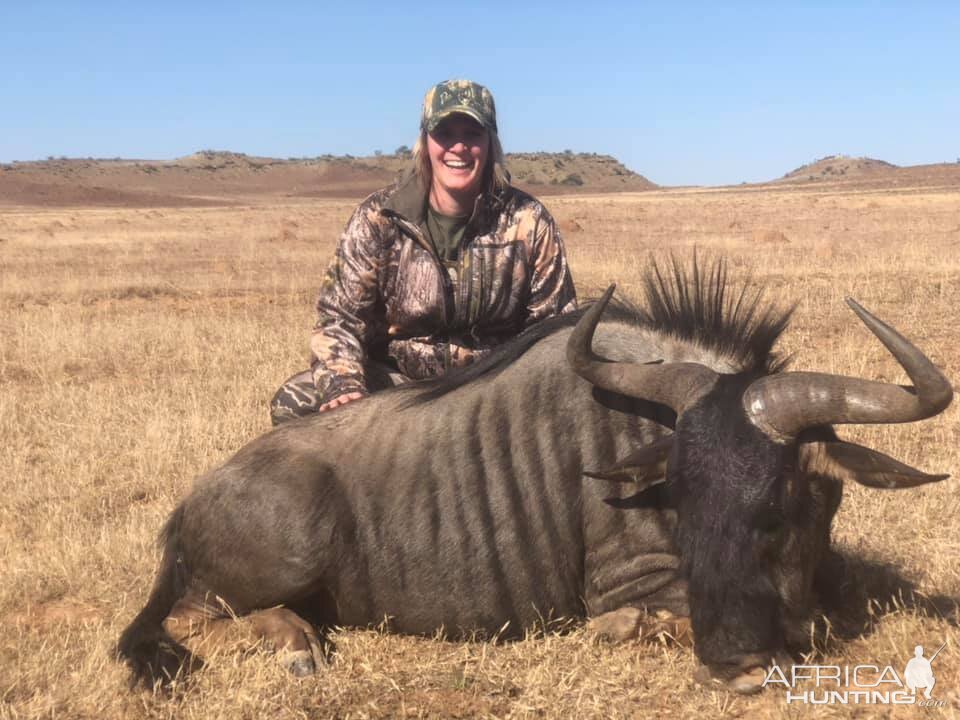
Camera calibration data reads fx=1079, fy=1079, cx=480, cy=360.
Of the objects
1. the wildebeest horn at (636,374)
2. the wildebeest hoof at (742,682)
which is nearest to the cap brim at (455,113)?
the wildebeest horn at (636,374)

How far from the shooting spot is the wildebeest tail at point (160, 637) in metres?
3.38

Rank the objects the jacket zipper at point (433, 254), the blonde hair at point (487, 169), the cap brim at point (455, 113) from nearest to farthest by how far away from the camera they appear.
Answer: the cap brim at point (455, 113) < the jacket zipper at point (433, 254) < the blonde hair at point (487, 169)

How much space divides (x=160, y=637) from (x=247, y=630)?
0.28 m

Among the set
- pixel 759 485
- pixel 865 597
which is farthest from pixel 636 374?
Answer: pixel 865 597

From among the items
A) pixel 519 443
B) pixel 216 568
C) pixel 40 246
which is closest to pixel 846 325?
pixel 519 443

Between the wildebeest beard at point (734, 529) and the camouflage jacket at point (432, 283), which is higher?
the camouflage jacket at point (432, 283)

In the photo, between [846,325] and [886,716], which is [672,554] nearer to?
[886,716]

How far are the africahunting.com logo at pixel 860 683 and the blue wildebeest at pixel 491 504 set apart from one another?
0.14 m

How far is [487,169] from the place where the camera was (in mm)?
4895

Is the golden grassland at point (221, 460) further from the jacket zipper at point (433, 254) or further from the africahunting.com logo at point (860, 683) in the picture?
the jacket zipper at point (433, 254)

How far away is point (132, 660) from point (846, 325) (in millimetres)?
7348

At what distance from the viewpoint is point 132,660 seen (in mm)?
3395

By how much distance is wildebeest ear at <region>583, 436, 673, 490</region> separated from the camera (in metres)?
3.29

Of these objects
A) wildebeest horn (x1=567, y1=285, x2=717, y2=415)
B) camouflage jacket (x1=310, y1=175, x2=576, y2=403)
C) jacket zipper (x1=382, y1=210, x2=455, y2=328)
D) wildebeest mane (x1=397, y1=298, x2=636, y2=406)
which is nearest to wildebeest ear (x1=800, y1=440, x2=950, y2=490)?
wildebeest horn (x1=567, y1=285, x2=717, y2=415)
